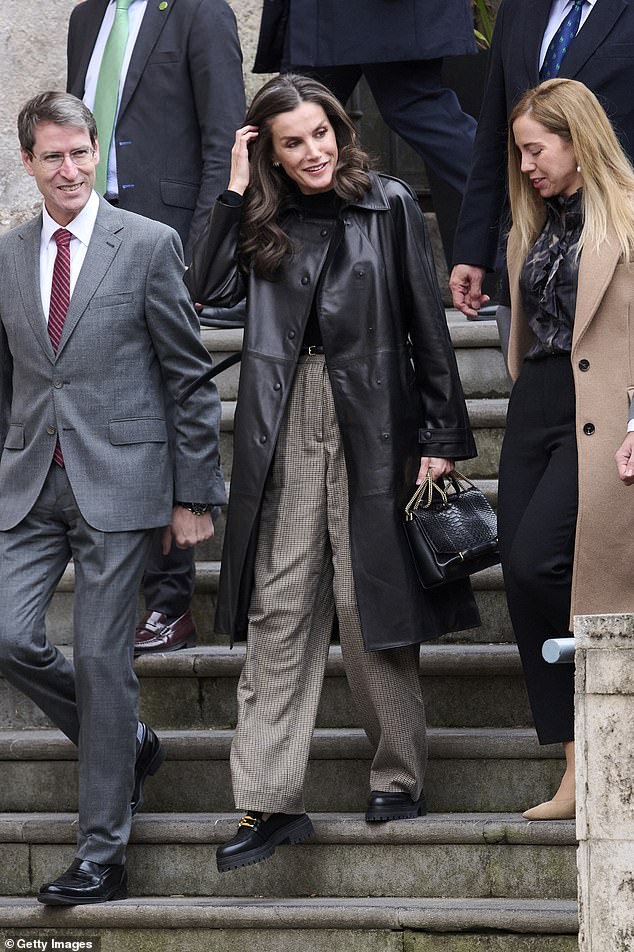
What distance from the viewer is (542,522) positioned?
13.9ft

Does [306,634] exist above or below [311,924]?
above

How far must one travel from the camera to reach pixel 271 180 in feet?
15.3

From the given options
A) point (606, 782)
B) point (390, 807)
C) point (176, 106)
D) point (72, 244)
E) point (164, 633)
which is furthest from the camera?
point (176, 106)

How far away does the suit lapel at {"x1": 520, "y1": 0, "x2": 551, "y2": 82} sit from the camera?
4824mm

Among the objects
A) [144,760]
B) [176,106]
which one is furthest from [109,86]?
[144,760]

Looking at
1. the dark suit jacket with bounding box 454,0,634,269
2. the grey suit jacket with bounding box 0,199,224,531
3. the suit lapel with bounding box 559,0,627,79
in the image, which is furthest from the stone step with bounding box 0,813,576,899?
the suit lapel with bounding box 559,0,627,79

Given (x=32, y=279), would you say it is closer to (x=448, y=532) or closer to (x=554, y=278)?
(x=448, y=532)

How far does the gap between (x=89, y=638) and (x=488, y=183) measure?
1.69 m

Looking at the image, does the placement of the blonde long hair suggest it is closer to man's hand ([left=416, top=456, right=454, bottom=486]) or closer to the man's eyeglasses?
man's hand ([left=416, top=456, right=454, bottom=486])

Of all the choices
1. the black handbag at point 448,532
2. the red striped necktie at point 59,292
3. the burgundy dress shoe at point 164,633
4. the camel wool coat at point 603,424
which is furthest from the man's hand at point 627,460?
the burgundy dress shoe at point 164,633

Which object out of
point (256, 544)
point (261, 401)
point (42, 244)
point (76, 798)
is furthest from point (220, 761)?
point (42, 244)

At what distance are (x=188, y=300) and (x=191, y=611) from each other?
4.05 feet

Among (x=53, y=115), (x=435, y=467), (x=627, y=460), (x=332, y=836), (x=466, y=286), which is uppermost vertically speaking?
(x=53, y=115)

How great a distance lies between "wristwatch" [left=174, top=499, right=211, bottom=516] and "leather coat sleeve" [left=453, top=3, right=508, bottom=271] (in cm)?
99
